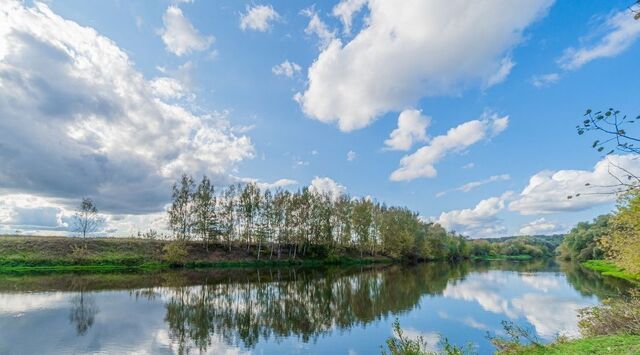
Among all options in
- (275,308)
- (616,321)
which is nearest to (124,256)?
(275,308)

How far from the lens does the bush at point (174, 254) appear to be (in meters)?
57.8

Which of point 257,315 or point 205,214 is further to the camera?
point 205,214

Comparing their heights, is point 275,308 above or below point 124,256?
below

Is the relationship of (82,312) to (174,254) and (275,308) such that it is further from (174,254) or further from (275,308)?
(174,254)

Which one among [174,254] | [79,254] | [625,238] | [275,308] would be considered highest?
[625,238]

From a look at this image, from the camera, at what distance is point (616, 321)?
41.3 feet

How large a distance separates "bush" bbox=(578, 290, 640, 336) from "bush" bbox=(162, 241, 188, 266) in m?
55.7

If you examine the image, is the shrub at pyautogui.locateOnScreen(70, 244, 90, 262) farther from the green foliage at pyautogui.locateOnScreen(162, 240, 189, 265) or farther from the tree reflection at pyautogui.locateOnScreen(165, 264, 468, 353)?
the tree reflection at pyautogui.locateOnScreen(165, 264, 468, 353)

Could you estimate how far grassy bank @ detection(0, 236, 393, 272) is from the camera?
50.5m

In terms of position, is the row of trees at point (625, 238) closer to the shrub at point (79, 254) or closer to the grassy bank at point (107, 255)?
the grassy bank at point (107, 255)

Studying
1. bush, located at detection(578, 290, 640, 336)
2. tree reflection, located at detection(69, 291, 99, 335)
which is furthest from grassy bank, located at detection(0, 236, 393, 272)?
bush, located at detection(578, 290, 640, 336)

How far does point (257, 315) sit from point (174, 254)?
4000cm

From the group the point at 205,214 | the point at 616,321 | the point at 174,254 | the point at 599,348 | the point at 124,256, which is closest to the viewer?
the point at 599,348

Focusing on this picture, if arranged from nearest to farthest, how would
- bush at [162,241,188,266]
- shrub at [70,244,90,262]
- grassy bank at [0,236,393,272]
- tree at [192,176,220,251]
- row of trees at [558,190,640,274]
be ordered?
row of trees at [558,190,640,274] → grassy bank at [0,236,393,272] → shrub at [70,244,90,262] → bush at [162,241,188,266] → tree at [192,176,220,251]
